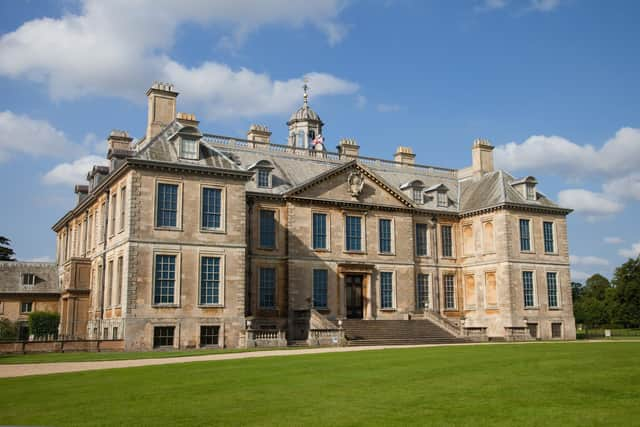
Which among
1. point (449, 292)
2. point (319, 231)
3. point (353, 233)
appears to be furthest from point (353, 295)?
point (449, 292)

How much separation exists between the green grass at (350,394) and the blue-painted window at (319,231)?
19683 mm

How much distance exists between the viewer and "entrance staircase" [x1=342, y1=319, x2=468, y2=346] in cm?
3269

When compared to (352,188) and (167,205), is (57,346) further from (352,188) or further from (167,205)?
(352,188)

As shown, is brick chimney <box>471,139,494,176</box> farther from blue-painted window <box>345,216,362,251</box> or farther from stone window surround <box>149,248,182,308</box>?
stone window surround <box>149,248,182,308</box>

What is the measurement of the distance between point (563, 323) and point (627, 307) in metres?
25.4

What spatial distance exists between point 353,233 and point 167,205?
40.4 ft

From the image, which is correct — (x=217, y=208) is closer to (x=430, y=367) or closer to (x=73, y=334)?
(x=73, y=334)

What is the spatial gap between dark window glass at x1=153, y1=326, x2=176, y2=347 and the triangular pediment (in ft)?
34.5

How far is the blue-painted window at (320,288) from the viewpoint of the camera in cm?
3700

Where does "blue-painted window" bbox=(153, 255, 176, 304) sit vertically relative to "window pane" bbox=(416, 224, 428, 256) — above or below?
below

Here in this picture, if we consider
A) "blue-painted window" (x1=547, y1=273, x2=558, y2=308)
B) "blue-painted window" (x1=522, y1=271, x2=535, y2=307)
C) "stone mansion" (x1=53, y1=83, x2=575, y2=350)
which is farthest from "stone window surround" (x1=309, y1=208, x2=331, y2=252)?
"blue-painted window" (x1=547, y1=273, x2=558, y2=308)

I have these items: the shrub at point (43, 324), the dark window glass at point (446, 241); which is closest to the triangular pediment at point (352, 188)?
the dark window glass at point (446, 241)

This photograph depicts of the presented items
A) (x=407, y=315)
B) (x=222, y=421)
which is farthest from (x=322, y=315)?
(x=222, y=421)

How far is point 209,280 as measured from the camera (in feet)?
103
